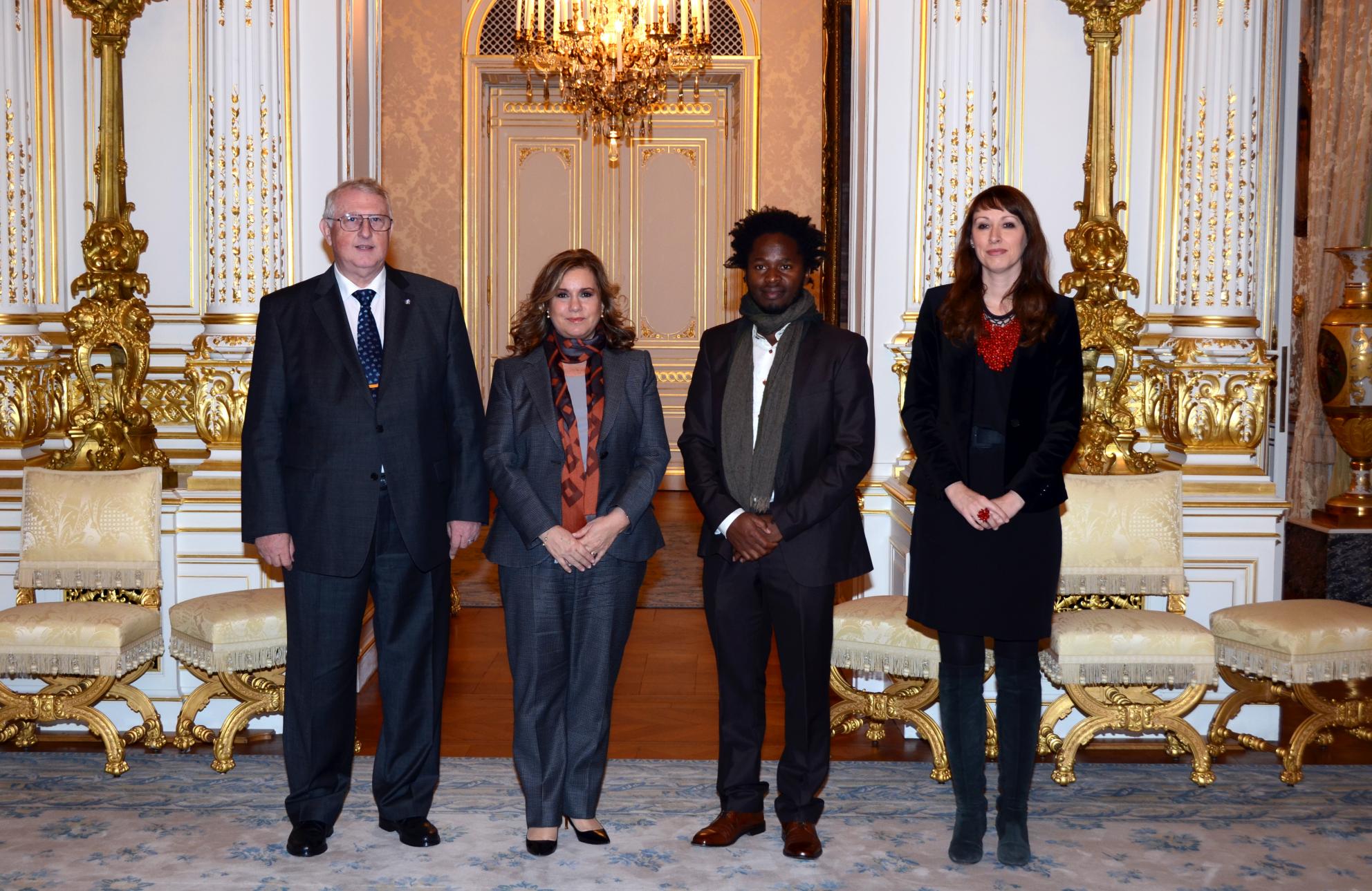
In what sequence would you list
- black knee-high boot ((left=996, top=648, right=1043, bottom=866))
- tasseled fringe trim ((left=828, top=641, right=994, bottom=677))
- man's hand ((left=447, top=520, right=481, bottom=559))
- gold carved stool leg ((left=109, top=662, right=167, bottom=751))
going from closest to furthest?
black knee-high boot ((left=996, top=648, right=1043, bottom=866))
man's hand ((left=447, top=520, right=481, bottom=559))
tasseled fringe trim ((left=828, top=641, right=994, bottom=677))
gold carved stool leg ((left=109, top=662, right=167, bottom=751))

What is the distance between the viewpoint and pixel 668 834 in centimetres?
366

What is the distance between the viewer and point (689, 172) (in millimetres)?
10977

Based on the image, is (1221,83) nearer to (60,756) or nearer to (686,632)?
(686,632)

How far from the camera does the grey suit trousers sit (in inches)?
133

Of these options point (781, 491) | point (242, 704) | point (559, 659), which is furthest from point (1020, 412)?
point (242, 704)

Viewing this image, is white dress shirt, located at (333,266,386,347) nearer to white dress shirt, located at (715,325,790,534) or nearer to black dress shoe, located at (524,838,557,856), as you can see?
white dress shirt, located at (715,325,790,534)

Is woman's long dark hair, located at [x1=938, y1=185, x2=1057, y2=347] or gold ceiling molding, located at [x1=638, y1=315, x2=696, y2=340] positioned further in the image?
gold ceiling molding, located at [x1=638, y1=315, x2=696, y2=340]

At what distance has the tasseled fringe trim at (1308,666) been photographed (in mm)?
4129

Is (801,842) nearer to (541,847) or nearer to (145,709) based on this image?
(541,847)

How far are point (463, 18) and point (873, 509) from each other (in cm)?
708

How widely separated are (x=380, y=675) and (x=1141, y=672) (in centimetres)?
229

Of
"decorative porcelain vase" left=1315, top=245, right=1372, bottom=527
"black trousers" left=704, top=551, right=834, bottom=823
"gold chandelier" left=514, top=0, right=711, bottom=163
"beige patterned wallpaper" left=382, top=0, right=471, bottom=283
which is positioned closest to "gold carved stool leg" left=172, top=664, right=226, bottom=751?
"black trousers" left=704, top=551, right=834, bottom=823

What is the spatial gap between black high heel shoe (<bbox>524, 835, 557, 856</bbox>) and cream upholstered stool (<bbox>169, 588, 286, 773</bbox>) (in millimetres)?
1149

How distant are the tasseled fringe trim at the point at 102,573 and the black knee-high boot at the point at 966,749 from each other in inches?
107
